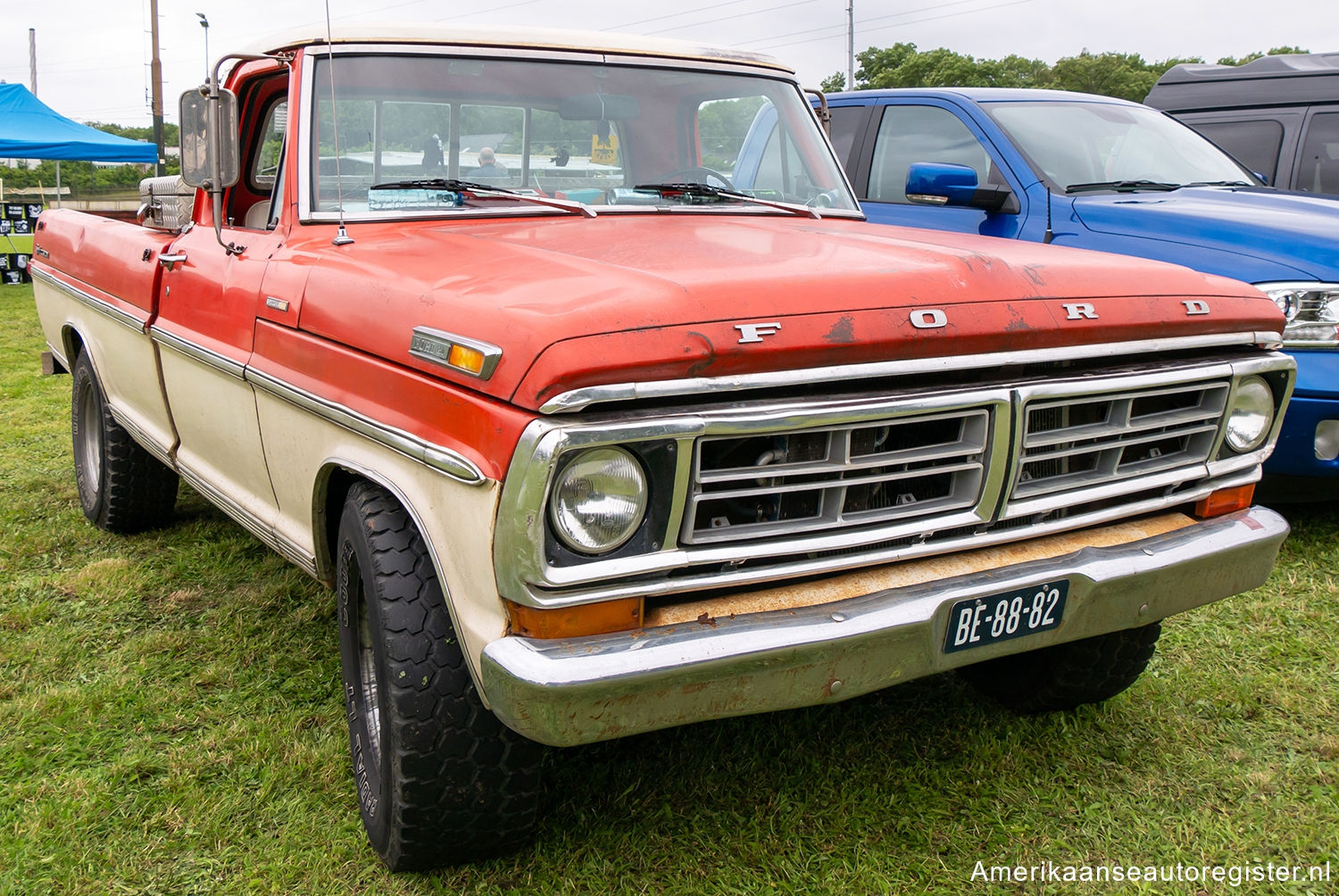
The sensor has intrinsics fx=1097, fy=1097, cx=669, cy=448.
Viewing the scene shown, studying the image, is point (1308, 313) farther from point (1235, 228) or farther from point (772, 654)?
point (772, 654)

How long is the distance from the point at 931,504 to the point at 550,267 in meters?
0.94

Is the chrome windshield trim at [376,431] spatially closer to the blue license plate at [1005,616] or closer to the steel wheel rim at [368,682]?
the steel wheel rim at [368,682]

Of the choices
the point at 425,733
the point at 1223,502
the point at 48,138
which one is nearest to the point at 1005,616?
the point at 1223,502

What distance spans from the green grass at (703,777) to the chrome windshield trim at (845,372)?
116 centimetres

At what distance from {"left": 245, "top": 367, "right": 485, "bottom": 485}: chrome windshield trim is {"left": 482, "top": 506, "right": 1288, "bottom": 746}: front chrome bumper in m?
0.32

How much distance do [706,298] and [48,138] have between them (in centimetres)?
1786

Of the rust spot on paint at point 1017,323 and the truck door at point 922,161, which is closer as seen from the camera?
the rust spot on paint at point 1017,323

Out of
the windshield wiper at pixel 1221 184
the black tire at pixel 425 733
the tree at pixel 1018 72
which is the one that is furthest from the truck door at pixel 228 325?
the tree at pixel 1018 72

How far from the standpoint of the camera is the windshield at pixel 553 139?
3096 millimetres

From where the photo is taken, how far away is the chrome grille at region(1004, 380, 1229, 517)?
243 cm

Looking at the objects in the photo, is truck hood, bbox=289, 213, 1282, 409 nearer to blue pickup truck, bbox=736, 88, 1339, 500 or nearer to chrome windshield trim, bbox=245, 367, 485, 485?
chrome windshield trim, bbox=245, 367, 485, 485

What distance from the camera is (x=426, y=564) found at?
232 cm

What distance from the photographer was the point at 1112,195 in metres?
5.13

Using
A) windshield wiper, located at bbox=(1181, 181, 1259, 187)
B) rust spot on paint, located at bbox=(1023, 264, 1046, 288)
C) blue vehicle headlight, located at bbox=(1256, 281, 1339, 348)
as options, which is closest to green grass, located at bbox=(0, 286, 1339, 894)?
blue vehicle headlight, located at bbox=(1256, 281, 1339, 348)
